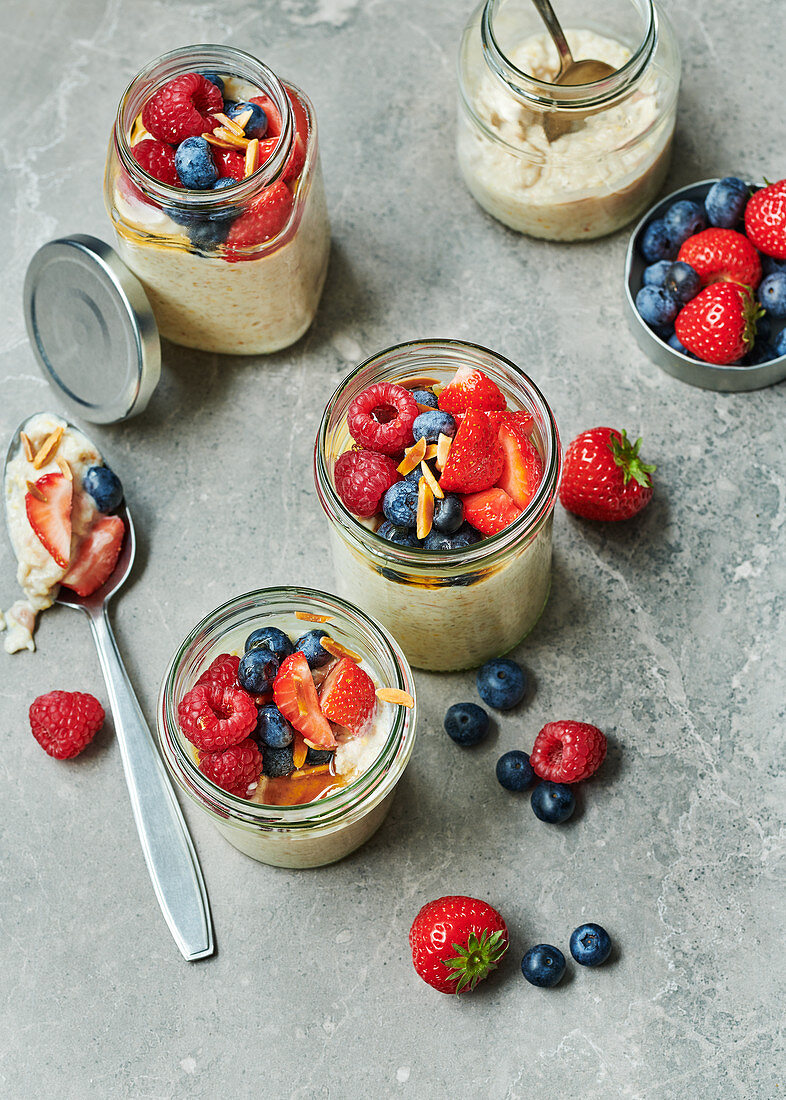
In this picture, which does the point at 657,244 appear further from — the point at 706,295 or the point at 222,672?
the point at 222,672

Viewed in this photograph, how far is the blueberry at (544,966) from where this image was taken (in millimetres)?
1716

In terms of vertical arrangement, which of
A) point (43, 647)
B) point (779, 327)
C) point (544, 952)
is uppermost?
point (779, 327)

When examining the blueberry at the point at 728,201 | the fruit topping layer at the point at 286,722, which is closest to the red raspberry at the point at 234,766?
the fruit topping layer at the point at 286,722

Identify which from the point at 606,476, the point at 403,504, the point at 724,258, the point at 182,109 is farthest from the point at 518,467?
the point at 182,109

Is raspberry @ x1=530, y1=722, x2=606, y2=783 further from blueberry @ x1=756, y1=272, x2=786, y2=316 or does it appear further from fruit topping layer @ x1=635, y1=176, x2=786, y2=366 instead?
blueberry @ x1=756, y1=272, x2=786, y2=316

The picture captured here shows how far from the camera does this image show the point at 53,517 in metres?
1.88

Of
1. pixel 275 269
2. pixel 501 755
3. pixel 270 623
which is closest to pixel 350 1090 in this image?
pixel 501 755

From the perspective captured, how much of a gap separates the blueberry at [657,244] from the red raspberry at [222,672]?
108 centimetres

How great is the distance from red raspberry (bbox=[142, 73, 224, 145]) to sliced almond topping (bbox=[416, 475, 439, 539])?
72 cm

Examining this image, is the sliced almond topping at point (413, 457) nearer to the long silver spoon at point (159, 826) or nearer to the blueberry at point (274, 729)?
the blueberry at point (274, 729)

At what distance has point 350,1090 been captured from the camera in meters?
1.72

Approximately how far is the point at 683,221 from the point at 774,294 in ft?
0.70

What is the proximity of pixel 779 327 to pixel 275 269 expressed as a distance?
0.90 meters

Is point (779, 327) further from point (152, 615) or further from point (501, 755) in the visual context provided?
point (152, 615)
